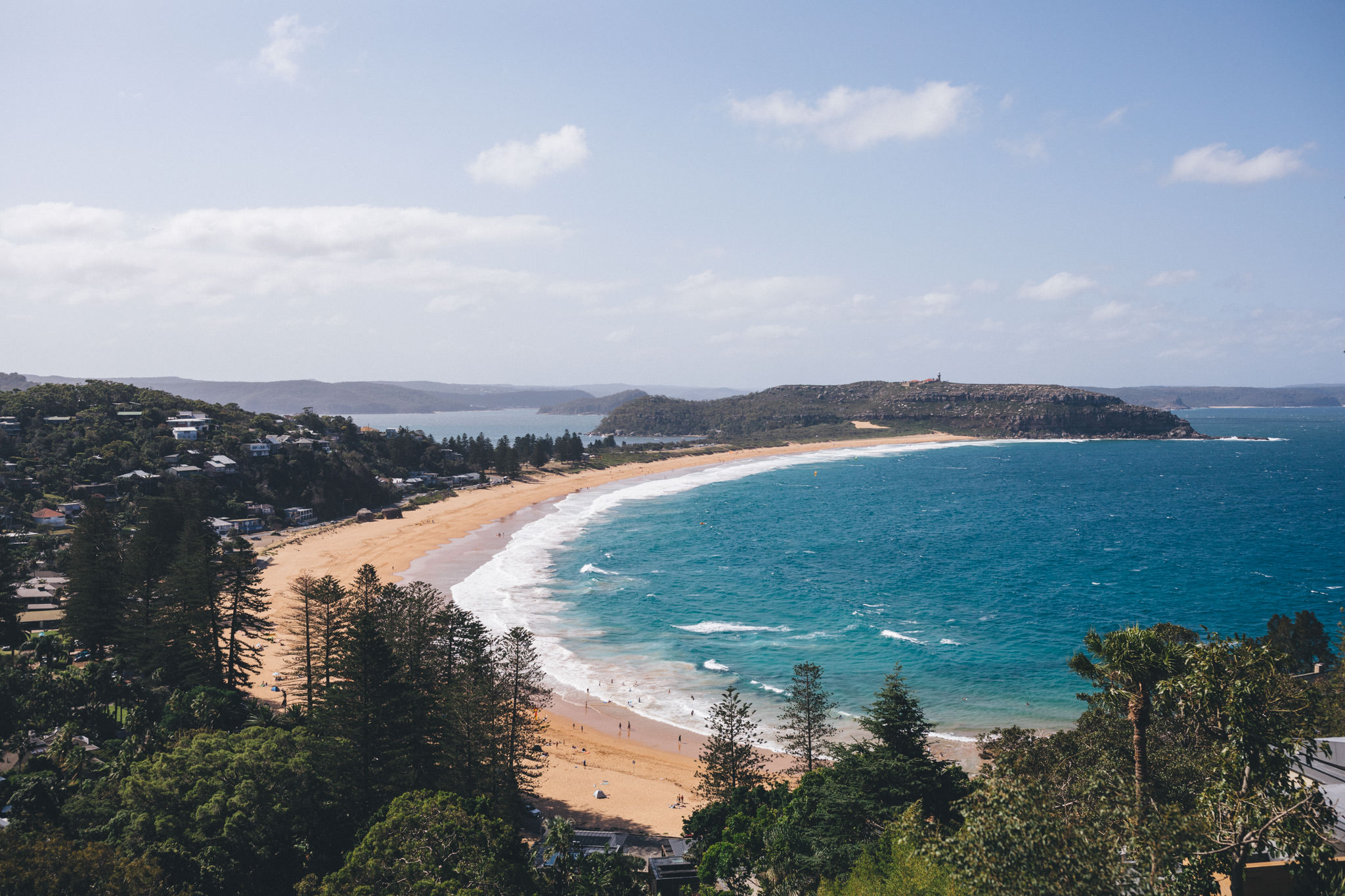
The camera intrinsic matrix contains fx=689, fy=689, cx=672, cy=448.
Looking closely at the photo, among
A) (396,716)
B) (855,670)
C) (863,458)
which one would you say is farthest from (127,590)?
(863,458)

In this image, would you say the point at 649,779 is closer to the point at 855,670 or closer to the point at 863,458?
the point at 855,670

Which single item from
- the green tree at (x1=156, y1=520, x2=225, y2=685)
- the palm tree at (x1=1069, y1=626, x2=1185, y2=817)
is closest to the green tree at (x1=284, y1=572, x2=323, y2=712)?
the green tree at (x1=156, y1=520, x2=225, y2=685)

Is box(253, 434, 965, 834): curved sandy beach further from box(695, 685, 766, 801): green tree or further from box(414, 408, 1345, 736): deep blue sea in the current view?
box(414, 408, 1345, 736): deep blue sea

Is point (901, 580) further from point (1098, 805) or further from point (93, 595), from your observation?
point (93, 595)

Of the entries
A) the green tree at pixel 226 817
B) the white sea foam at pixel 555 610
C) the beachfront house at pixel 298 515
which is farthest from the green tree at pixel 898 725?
the beachfront house at pixel 298 515

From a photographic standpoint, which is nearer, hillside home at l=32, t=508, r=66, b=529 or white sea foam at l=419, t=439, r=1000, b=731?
white sea foam at l=419, t=439, r=1000, b=731

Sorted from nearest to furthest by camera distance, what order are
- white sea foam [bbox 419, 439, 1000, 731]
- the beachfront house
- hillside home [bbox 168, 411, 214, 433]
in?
white sea foam [bbox 419, 439, 1000, 731], the beachfront house, hillside home [bbox 168, 411, 214, 433]

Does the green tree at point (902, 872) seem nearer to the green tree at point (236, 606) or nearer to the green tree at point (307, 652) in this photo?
the green tree at point (307, 652)
